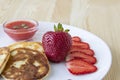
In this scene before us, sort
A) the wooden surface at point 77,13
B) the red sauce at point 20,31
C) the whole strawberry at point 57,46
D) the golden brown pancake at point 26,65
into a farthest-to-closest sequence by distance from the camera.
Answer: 1. the wooden surface at point 77,13
2. the red sauce at point 20,31
3. the whole strawberry at point 57,46
4. the golden brown pancake at point 26,65

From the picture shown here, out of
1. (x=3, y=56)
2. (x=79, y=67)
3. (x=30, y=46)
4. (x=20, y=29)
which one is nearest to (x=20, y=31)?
(x=20, y=29)

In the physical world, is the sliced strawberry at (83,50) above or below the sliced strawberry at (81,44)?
below

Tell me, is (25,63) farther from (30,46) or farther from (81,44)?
(81,44)

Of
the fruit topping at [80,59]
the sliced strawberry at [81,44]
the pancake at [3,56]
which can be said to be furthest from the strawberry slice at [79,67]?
the pancake at [3,56]

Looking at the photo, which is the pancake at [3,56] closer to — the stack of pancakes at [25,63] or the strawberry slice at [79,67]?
the stack of pancakes at [25,63]

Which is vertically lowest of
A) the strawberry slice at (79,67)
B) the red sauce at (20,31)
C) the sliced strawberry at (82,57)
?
the strawberry slice at (79,67)

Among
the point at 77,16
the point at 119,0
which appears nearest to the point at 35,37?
the point at 77,16
